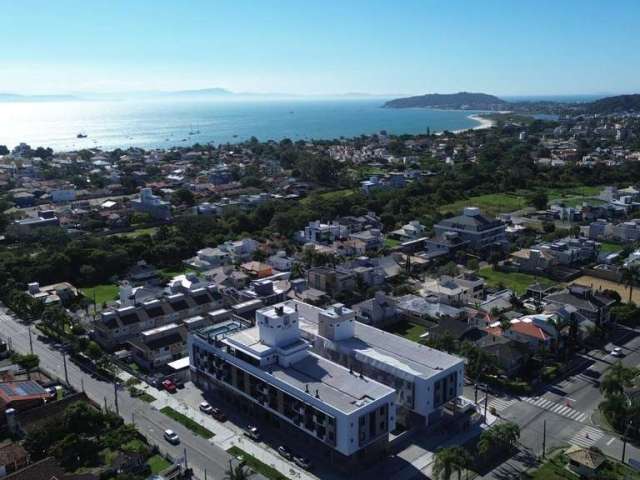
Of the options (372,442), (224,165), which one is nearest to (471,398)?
(372,442)

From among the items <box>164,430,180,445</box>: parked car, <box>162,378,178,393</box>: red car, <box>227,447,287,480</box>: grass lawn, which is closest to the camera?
<box>227,447,287,480</box>: grass lawn

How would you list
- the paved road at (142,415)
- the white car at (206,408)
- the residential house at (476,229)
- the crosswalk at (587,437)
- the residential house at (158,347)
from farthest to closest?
the residential house at (476,229)
the residential house at (158,347)
the white car at (206,408)
the crosswalk at (587,437)
the paved road at (142,415)

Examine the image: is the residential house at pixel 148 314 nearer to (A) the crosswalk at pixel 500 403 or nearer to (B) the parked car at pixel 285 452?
(B) the parked car at pixel 285 452

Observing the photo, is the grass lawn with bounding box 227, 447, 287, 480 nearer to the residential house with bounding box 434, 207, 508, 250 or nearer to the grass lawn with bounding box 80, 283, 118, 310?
the grass lawn with bounding box 80, 283, 118, 310

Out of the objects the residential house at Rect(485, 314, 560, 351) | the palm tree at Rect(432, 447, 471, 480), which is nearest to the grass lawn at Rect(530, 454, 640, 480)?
the palm tree at Rect(432, 447, 471, 480)

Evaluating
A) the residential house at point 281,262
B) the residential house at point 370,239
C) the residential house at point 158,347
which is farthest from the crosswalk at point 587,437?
the residential house at point 370,239

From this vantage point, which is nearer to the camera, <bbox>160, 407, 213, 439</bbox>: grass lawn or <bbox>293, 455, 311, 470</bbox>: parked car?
<bbox>293, 455, 311, 470</bbox>: parked car

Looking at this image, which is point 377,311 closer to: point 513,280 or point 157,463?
point 513,280
